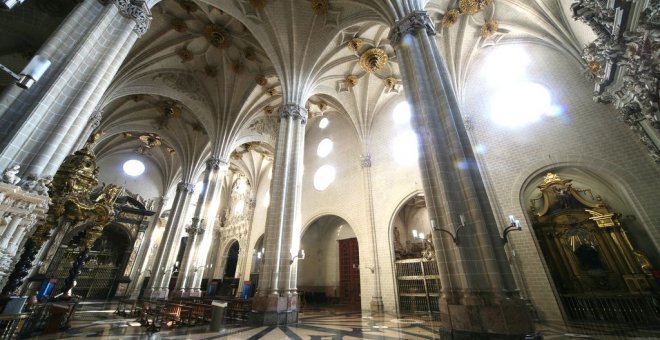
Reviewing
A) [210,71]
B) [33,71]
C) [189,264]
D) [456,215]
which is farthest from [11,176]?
[210,71]

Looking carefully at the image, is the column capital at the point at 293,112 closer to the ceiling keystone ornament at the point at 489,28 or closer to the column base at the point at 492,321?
the column base at the point at 492,321

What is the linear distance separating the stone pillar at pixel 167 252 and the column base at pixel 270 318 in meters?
9.75

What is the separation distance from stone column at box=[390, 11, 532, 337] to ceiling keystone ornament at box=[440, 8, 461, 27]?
545cm

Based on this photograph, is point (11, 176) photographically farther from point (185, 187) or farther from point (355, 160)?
point (185, 187)

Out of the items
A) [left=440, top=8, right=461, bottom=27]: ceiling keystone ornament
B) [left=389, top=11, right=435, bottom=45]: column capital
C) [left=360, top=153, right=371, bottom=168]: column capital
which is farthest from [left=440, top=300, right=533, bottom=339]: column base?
[left=440, top=8, right=461, bottom=27]: ceiling keystone ornament

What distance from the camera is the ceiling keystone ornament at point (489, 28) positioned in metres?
11.6

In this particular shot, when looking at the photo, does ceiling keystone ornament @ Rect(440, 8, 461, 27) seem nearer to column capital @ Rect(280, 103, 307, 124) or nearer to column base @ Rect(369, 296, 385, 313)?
column capital @ Rect(280, 103, 307, 124)

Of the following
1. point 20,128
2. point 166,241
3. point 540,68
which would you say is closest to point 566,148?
point 540,68

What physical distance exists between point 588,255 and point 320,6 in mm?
14710

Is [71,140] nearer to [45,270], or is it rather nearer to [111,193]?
[111,193]

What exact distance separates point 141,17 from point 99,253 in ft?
68.2

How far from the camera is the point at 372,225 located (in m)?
→ 13.9

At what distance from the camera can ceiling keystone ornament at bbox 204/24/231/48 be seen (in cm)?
1275

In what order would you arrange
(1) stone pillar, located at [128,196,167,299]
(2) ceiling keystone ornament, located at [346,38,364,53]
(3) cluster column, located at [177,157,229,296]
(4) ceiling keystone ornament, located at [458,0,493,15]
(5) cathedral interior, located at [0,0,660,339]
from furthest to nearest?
(1) stone pillar, located at [128,196,167,299] < (3) cluster column, located at [177,157,229,296] < (2) ceiling keystone ornament, located at [346,38,364,53] < (4) ceiling keystone ornament, located at [458,0,493,15] < (5) cathedral interior, located at [0,0,660,339]
